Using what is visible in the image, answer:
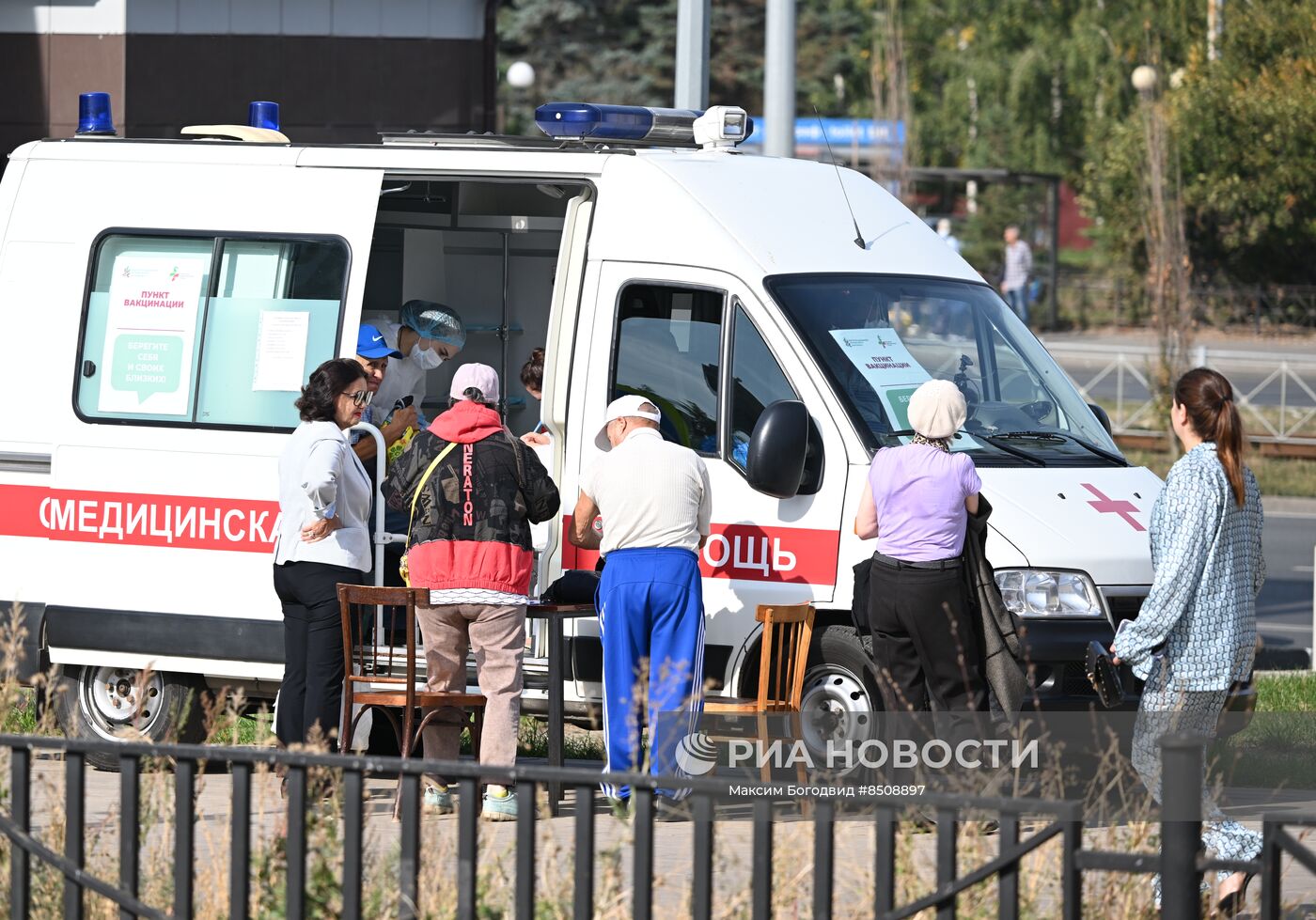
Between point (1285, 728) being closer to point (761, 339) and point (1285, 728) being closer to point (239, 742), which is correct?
point (761, 339)

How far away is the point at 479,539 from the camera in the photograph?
7.44 metres

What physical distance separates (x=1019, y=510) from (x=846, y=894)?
245 centimetres

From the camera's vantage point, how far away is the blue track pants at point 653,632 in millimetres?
7230

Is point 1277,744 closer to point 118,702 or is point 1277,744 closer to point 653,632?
point 653,632

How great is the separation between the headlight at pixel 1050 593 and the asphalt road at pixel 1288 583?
440 centimetres

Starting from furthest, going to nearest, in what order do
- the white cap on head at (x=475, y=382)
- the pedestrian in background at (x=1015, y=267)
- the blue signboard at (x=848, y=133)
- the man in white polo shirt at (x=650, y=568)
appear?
the pedestrian in background at (x=1015, y=267) → the blue signboard at (x=848, y=133) → the white cap on head at (x=475, y=382) → the man in white polo shirt at (x=650, y=568)

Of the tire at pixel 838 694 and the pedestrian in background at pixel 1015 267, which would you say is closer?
the tire at pixel 838 694

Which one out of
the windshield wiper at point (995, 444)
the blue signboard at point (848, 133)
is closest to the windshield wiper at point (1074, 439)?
the windshield wiper at point (995, 444)

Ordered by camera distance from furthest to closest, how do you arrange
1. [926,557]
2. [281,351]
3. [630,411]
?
1. [281,351]
2. [630,411]
3. [926,557]

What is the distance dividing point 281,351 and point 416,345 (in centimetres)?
121

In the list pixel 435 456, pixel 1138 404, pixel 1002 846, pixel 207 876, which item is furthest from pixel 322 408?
pixel 1138 404

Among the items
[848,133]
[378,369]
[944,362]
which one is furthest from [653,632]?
[848,133]

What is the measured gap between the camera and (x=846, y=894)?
537 centimetres

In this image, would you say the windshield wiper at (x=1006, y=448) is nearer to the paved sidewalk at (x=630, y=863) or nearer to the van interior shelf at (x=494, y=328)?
the paved sidewalk at (x=630, y=863)
